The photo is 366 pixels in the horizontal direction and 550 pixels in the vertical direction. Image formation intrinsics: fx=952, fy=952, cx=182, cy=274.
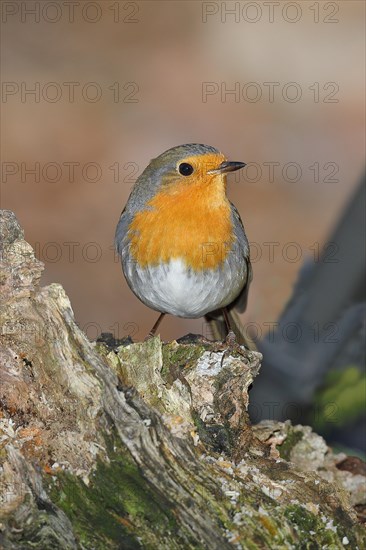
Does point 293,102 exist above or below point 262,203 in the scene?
above

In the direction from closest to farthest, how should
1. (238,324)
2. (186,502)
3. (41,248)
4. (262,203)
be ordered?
(186,502) < (238,324) < (41,248) < (262,203)

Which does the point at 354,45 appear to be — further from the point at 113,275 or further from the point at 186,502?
the point at 186,502

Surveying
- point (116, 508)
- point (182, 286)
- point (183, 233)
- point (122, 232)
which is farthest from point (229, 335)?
point (116, 508)

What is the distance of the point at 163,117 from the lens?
7883 millimetres

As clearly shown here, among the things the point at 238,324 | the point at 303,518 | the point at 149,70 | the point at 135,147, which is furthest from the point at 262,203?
the point at 303,518

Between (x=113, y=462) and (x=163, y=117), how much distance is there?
5205mm

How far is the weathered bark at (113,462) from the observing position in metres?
2.90

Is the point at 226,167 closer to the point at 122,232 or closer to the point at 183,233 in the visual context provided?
the point at 183,233

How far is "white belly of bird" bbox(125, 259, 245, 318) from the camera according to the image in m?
4.48

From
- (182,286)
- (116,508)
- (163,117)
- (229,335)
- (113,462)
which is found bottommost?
(116,508)

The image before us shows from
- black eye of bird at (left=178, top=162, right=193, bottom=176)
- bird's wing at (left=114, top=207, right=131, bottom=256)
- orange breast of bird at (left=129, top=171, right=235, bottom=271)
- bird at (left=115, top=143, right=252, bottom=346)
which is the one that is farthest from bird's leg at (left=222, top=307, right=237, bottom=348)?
black eye of bird at (left=178, top=162, right=193, bottom=176)

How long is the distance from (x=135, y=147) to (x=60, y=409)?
4755 mm

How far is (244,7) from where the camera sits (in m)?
8.45

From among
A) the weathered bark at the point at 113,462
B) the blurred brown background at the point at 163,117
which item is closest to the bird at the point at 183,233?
the weathered bark at the point at 113,462
